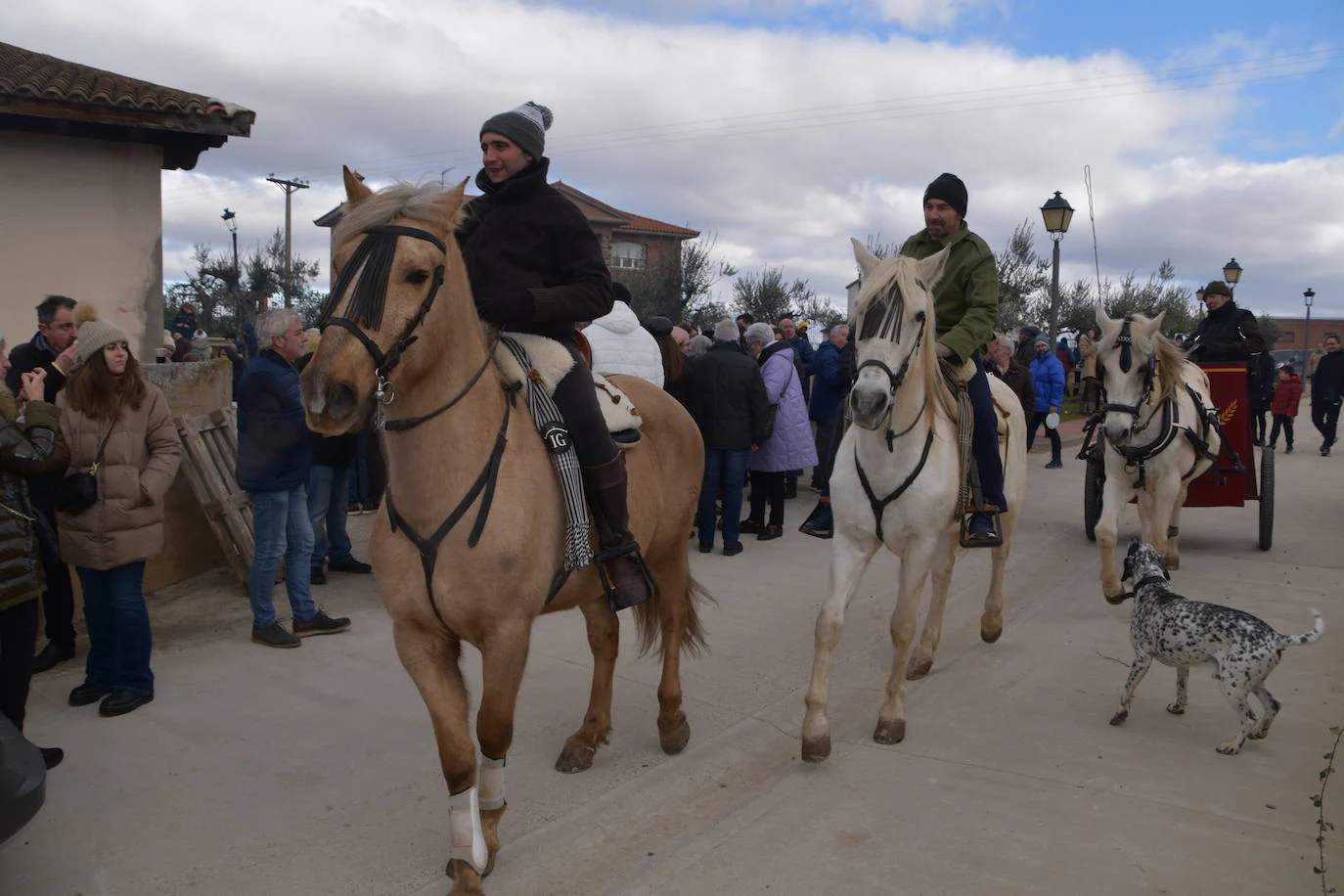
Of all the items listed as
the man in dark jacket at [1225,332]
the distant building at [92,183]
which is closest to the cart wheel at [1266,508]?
the man in dark jacket at [1225,332]

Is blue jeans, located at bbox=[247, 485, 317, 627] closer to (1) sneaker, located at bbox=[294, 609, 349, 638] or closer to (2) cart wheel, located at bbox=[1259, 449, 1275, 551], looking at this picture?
(1) sneaker, located at bbox=[294, 609, 349, 638]

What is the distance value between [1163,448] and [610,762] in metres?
5.50

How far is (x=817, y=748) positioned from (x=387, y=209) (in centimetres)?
316

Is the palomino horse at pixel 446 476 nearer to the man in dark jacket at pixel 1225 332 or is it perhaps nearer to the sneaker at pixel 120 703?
the sneaker at pixel 120 703

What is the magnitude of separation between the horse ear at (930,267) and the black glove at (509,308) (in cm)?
207

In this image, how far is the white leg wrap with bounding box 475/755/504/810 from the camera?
3.52 meters

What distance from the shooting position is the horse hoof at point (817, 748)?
4.54 meters

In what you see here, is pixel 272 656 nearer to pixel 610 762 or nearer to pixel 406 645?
pixel 610 762

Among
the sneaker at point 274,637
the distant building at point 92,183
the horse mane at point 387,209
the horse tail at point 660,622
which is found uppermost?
the distant building at point 92,183

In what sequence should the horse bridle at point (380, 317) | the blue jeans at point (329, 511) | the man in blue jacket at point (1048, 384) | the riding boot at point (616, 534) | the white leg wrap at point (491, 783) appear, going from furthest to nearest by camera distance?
the man in blue jacket at point (1048, 384), the blue jeans at point (329, 511), the riding boot at point (616, 534), the white leg wrap at point (491, 783), the horse bridle at point (380, 317)

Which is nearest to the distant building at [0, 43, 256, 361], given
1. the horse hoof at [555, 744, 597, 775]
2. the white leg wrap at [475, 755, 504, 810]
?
the horse hoof at [555, 744, 597, 775]

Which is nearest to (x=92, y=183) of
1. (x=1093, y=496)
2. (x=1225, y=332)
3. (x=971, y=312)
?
(x=971, y=312)

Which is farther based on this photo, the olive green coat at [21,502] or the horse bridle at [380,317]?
the olive green coat at [21,502]

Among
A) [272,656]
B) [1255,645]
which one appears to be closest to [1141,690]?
[1255,645]
